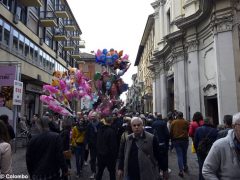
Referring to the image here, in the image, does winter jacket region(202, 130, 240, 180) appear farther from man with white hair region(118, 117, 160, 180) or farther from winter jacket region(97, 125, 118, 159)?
winter jacket region(97, 125, 118, 159)

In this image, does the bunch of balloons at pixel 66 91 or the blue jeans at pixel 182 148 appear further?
the bunch of balloons at pixel 66 91

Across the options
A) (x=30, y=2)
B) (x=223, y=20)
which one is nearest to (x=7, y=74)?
(x=223, y=20)

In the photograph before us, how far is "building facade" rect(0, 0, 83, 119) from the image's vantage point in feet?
67.6

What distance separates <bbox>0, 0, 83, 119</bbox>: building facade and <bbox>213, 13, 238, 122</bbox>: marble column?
432 inches

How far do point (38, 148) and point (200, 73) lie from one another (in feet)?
54.2

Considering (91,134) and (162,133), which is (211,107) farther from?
(91,134)

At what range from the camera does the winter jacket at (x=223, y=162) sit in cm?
307

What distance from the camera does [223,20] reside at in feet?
50.3

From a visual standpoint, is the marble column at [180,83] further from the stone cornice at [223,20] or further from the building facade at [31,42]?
the building facade at [31,42]

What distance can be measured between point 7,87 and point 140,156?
954 cm

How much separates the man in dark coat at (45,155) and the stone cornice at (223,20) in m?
13.0

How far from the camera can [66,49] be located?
41.8 m

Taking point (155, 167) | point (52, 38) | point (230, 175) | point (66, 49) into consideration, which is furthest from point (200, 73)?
point (66, 49)

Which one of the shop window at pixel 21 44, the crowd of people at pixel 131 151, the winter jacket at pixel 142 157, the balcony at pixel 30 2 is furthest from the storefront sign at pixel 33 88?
the winter jacket at pixel 142 157
